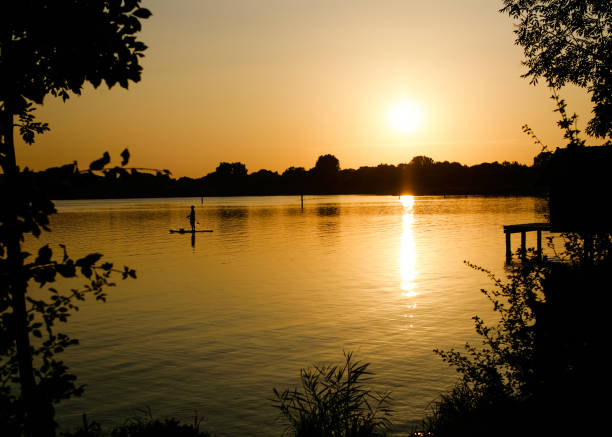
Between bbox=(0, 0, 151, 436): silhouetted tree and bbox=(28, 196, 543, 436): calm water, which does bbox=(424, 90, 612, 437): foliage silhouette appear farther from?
bbox=(0, 0, 151, 436): silhouetted tree

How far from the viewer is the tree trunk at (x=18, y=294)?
12.6ft

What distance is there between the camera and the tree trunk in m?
3.84

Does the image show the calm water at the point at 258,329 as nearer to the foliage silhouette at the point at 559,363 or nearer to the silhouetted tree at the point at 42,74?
the foliage silhouette at the point at 559,363

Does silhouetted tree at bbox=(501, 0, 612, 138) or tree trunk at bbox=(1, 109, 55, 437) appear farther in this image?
silhouetted tree at bbox=(501, 0, 612, 138)

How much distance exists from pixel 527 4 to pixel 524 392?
22439 millimetres

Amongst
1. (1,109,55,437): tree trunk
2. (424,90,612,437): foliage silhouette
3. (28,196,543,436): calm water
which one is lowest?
(28,196,543,436): calm water

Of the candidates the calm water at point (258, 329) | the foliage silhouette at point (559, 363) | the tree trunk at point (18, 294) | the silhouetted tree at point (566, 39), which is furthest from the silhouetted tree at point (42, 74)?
the silhouetted tree at point (566, 39)

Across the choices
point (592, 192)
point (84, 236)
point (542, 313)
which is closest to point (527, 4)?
point (592, 192)

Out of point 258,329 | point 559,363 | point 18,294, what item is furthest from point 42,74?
point 258,329

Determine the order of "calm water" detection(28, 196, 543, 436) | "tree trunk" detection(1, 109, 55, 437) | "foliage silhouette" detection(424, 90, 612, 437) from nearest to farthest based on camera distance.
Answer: "tree trunk" detection(1, 109, 55, 437)
"foliage silhouette" detection(424, 90, 612, 437)
"calm water" detection(28, 196, 543, 436)

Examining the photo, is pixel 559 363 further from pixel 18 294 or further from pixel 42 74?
pixel 42 74

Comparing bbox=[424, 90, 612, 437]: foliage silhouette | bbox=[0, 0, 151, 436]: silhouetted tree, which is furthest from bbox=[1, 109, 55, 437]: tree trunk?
bbox=[424, 90, 612, 437]: foliage silhouette

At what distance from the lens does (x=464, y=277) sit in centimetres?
3312

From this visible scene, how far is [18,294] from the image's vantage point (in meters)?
4.39
